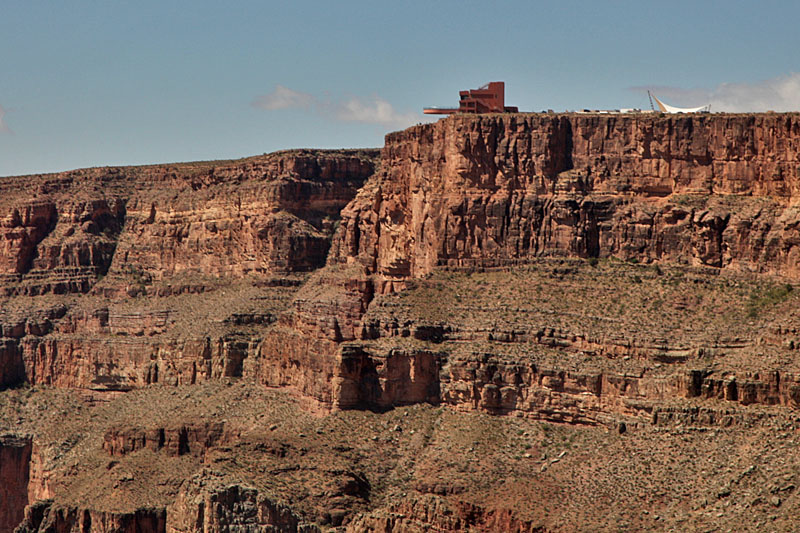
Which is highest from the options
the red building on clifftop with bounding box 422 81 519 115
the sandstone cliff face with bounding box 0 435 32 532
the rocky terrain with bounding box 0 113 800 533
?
the red building on clifftop with bounding box 422 81 519 115

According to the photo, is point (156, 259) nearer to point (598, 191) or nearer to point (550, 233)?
point (550, 233)

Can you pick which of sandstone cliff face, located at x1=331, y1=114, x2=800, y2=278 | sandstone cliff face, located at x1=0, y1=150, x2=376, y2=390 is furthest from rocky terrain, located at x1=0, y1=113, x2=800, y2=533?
sandstone cliff face, located at x1=0, y1=150, x2=376, y2=390

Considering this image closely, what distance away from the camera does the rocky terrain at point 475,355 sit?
85000 mm

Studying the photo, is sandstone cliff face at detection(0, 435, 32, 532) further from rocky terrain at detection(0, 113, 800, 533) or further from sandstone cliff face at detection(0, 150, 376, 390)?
sandstone cliff face at detection(0, 150, 376, 390)

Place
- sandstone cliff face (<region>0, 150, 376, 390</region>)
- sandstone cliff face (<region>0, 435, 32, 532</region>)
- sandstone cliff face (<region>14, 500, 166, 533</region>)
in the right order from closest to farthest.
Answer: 1. sandstone cliff face (<region>14, 500, 166, 533</region>)
2. sandstone cliff face (<region>0, 150, 376, 390</region>)
3. sandstone cliff face (<region>0, 435, 32, 532</region>)

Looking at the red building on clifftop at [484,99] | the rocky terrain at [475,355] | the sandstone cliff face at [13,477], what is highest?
the red building on clifftop at [484,99]

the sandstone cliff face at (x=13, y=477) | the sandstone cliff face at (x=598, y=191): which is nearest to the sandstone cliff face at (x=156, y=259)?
the sandstone cliff face at (x=13, y=477)

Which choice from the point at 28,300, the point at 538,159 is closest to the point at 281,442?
the point at 538,159

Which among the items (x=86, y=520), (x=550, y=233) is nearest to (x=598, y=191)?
(x=550, y=233)

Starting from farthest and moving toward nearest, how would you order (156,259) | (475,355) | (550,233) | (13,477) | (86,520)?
(156,259) → (13,477) → (86,520) → (550,233) → (475,355)

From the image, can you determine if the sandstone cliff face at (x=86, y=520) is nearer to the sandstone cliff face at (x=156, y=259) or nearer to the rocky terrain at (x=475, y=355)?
the rocky terrain at (x=475, y=355)

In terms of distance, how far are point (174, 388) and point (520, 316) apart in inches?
1209

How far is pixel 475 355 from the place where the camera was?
94.8 meters

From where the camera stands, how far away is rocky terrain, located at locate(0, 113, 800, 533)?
85000 mm
